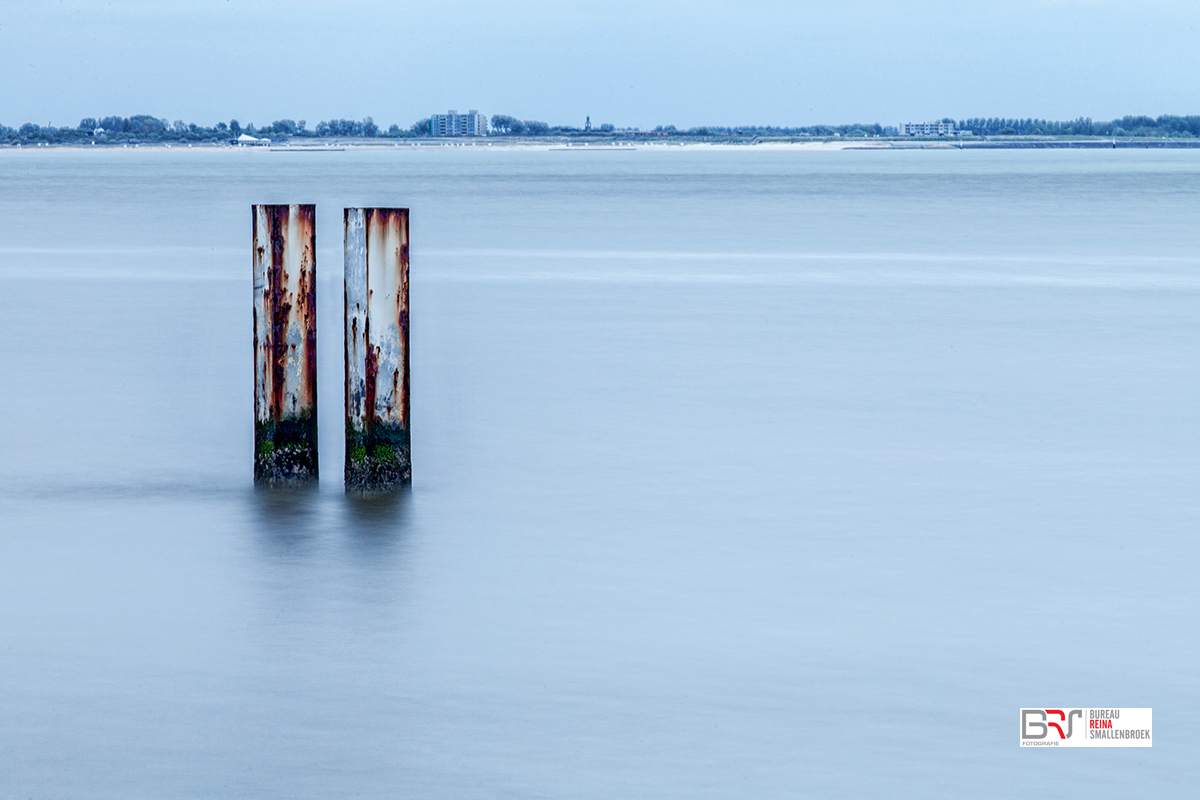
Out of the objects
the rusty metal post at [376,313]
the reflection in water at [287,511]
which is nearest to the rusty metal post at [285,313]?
the rusty metal post at [376,313]

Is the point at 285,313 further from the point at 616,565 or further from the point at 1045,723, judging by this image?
the point at 1045,723

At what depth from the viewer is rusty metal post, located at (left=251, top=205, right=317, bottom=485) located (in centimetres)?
925

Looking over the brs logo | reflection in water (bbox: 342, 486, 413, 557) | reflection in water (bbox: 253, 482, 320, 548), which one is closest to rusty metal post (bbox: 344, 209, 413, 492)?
reflection in water (bbox: 342, 486, 413, 557)

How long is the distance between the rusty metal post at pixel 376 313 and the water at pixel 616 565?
750mm

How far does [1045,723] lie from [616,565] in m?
3.11

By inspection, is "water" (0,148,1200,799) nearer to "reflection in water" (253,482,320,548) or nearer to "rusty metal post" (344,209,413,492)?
"reflection in water" (253,482,320,548)

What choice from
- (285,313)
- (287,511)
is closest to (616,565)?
(287,511)

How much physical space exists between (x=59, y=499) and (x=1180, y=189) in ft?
268

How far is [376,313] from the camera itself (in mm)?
9055

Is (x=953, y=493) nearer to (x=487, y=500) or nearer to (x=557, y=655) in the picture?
(x=487, y=500)

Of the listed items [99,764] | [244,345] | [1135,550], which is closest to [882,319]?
[244,345]

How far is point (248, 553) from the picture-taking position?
29.3 feet

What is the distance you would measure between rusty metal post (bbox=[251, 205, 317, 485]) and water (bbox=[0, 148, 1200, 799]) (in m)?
0.70

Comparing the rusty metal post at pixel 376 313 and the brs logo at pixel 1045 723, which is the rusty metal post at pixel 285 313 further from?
the brs logo at pixel 1045 723
